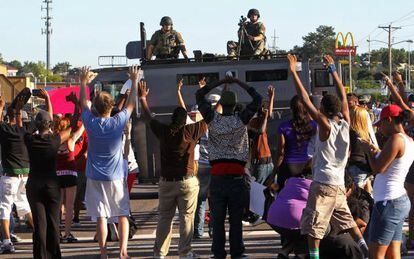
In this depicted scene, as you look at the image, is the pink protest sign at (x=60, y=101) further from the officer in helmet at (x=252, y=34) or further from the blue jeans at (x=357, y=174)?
the blue jeans at (x=357, y=174)

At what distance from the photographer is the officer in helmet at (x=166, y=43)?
15570 mm

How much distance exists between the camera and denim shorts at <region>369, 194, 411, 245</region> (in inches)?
282

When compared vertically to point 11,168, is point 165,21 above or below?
above

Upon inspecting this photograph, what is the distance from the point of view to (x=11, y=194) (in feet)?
35.3

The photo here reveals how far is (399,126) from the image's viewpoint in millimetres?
7312

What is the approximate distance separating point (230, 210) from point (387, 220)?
2.40m

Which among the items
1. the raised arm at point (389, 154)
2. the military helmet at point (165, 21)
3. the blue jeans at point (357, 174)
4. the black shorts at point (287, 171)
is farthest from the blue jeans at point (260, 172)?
the raised arm at point (389, 154)

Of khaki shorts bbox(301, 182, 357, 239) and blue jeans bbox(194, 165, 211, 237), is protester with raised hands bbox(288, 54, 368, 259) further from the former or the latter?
blue jeans bbox(194, 165, 211, 237)

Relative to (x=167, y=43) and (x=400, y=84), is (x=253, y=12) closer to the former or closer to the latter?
(x=167, y=43)

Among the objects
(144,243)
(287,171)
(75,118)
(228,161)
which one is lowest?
(144,243)

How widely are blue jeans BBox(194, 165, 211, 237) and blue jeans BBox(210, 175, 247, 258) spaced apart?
6.47 ft

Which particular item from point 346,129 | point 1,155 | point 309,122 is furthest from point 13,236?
point 346,129

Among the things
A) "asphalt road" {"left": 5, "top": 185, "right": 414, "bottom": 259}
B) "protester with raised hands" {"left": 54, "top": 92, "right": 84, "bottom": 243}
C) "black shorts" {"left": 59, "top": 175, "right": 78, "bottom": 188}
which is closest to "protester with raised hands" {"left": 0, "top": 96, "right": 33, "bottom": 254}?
"asphalt road" {"left": 5, "top": 185, "right": 414, "bottom": 259}

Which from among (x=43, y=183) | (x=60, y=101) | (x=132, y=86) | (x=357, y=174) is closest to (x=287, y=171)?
(x=357, y=174)
